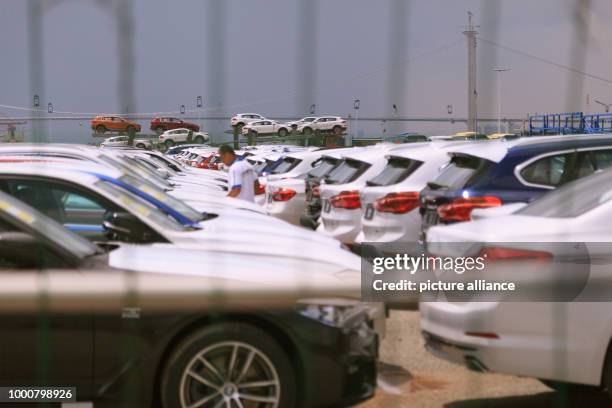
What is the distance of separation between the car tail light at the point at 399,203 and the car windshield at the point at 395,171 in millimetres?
302

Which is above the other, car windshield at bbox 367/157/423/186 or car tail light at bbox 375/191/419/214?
car windshield at bbox 367/157/423/186

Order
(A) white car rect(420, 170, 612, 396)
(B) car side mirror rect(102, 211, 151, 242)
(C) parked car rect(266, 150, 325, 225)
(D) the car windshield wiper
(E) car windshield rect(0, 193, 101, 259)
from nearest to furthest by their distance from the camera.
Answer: (E) car windshield rect(0, 193, 101, 259), (A) white car rect(420, 170, 612, 396), (B) car side mirror rect(102, 211, 151, 242), (D) the car windshield wiper, (C) parked car rect(266, 150, 325, 225)

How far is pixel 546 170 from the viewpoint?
24.1 ft

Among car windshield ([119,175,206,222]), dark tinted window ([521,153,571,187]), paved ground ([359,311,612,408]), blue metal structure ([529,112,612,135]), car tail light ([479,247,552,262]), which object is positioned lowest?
paved ground ([359,311,612,408])

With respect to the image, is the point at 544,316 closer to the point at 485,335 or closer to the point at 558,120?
the point at 485,335

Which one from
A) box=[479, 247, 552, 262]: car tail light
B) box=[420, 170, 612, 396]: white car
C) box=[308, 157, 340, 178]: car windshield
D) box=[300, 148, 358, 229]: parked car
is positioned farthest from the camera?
box=[308, 157, 340, 178]: car windshield

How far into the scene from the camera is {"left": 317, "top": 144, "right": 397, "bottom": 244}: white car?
1034cm

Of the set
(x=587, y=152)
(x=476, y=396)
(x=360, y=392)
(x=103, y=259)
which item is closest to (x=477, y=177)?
(x=587, y=152)

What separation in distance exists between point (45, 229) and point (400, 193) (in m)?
5.60

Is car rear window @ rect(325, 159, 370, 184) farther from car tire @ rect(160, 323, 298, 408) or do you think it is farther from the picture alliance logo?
car tire @ rect(160, 323, 298, 408)

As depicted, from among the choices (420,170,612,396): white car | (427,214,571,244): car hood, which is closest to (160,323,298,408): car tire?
(420,170,612,396): white car

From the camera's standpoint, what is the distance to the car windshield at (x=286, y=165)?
49.2 ft

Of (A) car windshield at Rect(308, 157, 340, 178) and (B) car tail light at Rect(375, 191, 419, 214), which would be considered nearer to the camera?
(B) car tail light at Rect(375, 191, 419, 214)

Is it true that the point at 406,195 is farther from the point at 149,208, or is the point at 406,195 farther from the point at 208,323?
the point at 208,323
